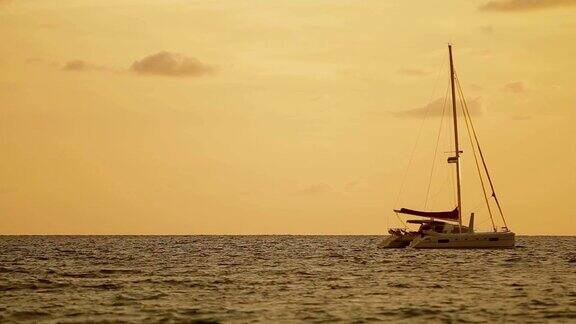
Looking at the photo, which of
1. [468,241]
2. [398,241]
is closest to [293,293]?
[468,241]

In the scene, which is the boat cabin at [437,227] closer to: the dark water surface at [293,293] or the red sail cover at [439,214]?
the red sail cover at [439,214]

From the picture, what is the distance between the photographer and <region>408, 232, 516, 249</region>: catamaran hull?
344 feet

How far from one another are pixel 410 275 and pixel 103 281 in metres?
20.4

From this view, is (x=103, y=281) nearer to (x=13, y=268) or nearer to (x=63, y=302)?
(x=63, y=302)

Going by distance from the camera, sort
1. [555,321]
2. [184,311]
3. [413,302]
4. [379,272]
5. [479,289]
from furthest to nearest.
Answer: [379,272], [479,289], [413,302], [184,311], [555,321]

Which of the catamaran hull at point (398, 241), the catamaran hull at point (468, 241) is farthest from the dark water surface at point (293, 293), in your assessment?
the catamaran hull at point (398, 241)

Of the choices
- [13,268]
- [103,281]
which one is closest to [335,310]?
[103,281]

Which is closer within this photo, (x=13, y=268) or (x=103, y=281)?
(x=103, y=281)


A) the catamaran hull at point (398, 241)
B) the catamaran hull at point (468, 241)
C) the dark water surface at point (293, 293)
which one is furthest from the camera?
the catamaran hull at point (398, 241)

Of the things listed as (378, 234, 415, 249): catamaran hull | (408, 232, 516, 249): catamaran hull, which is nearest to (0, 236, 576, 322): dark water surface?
(408, 232, 516, 249): catamaran hull

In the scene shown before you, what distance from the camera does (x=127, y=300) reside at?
162 feet

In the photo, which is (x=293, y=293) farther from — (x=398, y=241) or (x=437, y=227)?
(x=398, y=241)

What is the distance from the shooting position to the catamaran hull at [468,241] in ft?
344

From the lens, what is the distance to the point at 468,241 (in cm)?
10488
